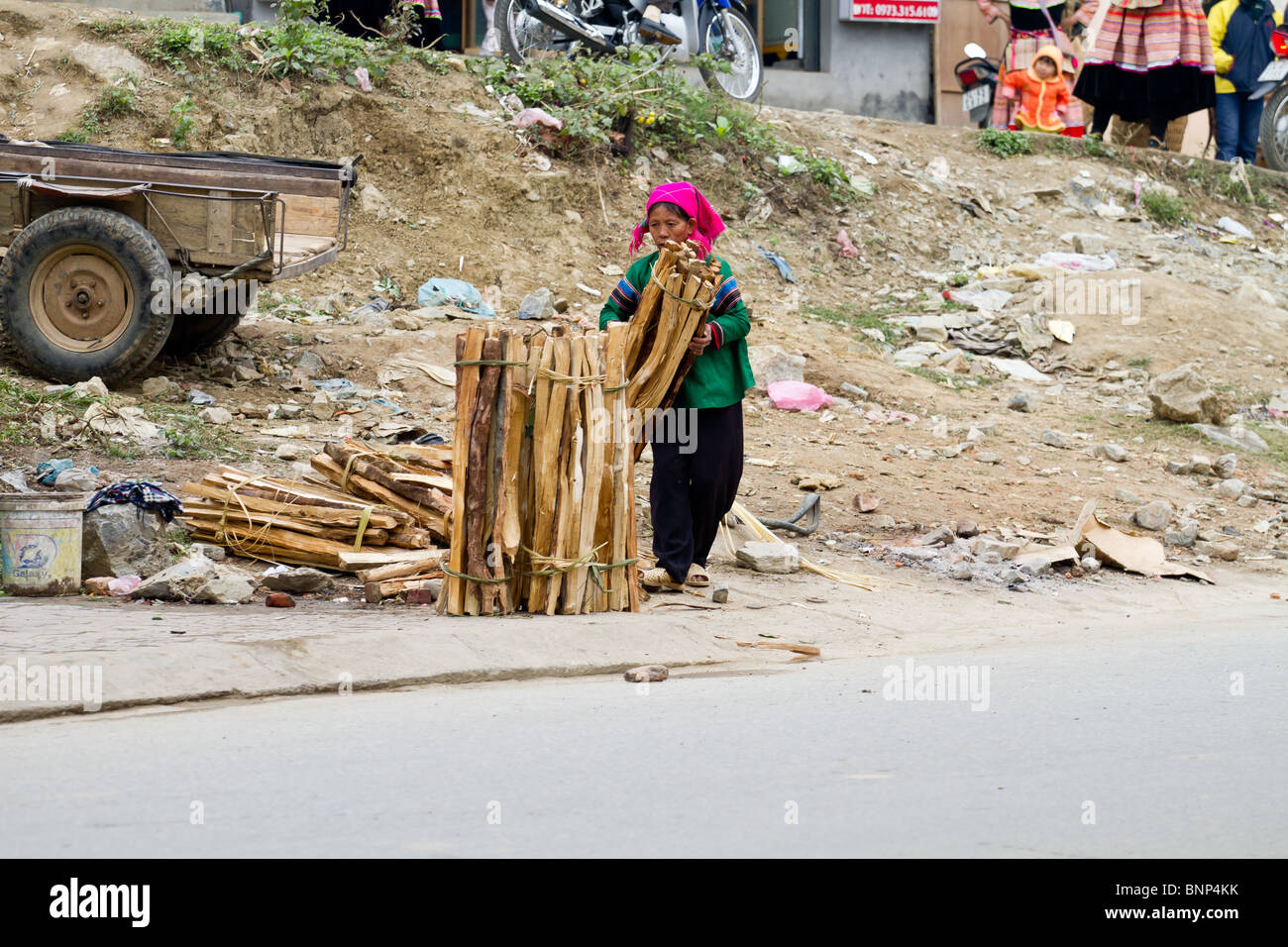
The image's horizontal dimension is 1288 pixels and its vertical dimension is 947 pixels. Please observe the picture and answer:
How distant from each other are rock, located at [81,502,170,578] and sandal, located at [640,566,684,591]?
2.23 meters

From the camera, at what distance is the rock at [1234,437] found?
433 inches

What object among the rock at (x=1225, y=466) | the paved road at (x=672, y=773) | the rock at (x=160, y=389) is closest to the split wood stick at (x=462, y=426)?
the paved road at (x=672, y=773)

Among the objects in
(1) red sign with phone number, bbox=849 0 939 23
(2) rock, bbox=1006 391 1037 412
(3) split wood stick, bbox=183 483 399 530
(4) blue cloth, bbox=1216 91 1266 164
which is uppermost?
(1) red sign with phone number, bbox=849 0 939 23

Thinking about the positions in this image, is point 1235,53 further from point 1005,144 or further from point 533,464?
point 533,464

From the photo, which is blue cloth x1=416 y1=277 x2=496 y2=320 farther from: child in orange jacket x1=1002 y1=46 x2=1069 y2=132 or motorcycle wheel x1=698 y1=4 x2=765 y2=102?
child in orange jacket x1=1002 y1=46 x2=1069 y2=132

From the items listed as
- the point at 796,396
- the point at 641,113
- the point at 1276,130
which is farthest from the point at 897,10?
the point at 796,396

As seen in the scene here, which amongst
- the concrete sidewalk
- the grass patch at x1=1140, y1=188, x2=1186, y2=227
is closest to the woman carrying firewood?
the concrete sidewalk

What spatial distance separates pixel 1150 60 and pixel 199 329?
14167 mm

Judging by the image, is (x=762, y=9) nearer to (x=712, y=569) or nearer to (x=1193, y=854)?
(x=712, y=569)

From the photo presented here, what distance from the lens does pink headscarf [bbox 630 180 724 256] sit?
227 inches

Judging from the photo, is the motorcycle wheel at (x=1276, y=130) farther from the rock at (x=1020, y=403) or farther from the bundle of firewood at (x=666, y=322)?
the bundle of firewood at (x=666, y=322)

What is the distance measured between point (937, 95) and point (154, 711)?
699 inches

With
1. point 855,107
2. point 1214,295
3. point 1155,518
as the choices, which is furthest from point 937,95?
point 1155,518

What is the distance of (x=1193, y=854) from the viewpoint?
2.87 meters
